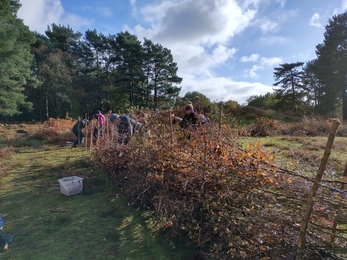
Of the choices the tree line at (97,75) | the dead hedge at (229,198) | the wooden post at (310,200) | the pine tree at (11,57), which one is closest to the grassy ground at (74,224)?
the dead hedge at (229,198)

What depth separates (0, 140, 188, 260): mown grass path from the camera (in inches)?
104

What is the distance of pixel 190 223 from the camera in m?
2.57

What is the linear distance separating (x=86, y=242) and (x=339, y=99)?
99.7ft

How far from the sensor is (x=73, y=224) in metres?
3.34

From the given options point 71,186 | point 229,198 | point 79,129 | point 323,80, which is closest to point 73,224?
point 71,186

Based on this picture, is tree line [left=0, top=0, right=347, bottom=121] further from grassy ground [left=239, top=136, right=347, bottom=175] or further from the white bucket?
the white bucket

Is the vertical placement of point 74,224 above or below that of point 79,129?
below

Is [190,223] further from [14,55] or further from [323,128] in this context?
[14,55]

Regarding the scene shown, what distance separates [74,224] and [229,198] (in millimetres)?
2385

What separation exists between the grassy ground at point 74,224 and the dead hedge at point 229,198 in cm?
32

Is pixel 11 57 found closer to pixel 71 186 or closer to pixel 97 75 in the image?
pixel 97 75

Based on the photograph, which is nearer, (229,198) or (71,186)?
(229,198)

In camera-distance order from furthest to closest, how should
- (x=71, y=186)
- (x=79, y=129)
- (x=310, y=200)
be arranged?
(x=79, y=129) < (x=71, y=186) < (x=310, y=200)

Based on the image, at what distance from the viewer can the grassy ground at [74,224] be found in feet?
8.70
